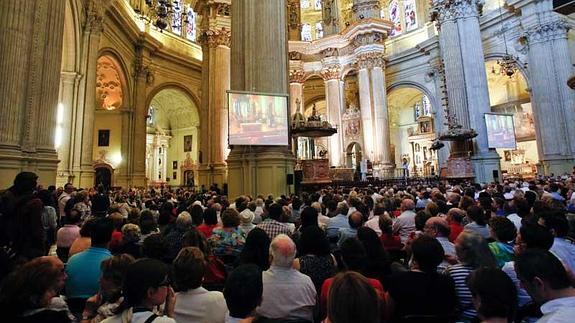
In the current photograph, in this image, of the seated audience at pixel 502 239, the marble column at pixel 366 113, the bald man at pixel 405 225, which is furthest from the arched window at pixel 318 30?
the seated audience at pixel 502 239

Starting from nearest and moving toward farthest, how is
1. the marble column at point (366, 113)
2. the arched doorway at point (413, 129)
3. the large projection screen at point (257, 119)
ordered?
the large projection screen at point (257, 119), the marble column at point (366, 113), the arched doorway at point (413, 129)

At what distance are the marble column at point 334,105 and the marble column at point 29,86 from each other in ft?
58.4

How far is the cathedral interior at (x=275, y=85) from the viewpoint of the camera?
10055 millimetres

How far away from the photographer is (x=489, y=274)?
1738mm

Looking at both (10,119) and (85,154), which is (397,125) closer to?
(85,154)

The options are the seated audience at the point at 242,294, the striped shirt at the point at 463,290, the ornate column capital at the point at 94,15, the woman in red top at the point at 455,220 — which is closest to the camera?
the seated audience at the point at 242,294

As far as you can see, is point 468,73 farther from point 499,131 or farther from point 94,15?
point 94,15

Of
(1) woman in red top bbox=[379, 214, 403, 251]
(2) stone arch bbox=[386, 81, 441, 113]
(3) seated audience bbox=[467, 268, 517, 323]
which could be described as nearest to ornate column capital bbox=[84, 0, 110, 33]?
(1) woman in red top bbox=[379, 214, 403, 251]

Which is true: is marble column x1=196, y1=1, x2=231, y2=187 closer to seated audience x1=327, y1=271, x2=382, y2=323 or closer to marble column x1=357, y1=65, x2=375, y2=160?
marble column x1=357, y1=65, x2=375, y2=160

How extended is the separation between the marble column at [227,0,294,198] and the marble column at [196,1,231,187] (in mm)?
8087

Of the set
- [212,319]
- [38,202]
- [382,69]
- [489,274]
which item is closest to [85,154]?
[38,202]

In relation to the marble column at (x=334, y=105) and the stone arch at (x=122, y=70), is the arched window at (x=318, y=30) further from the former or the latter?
the stone arch at (x=122, y=70)

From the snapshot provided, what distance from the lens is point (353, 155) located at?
25484mm

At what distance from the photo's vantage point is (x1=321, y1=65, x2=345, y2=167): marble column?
2486cm
